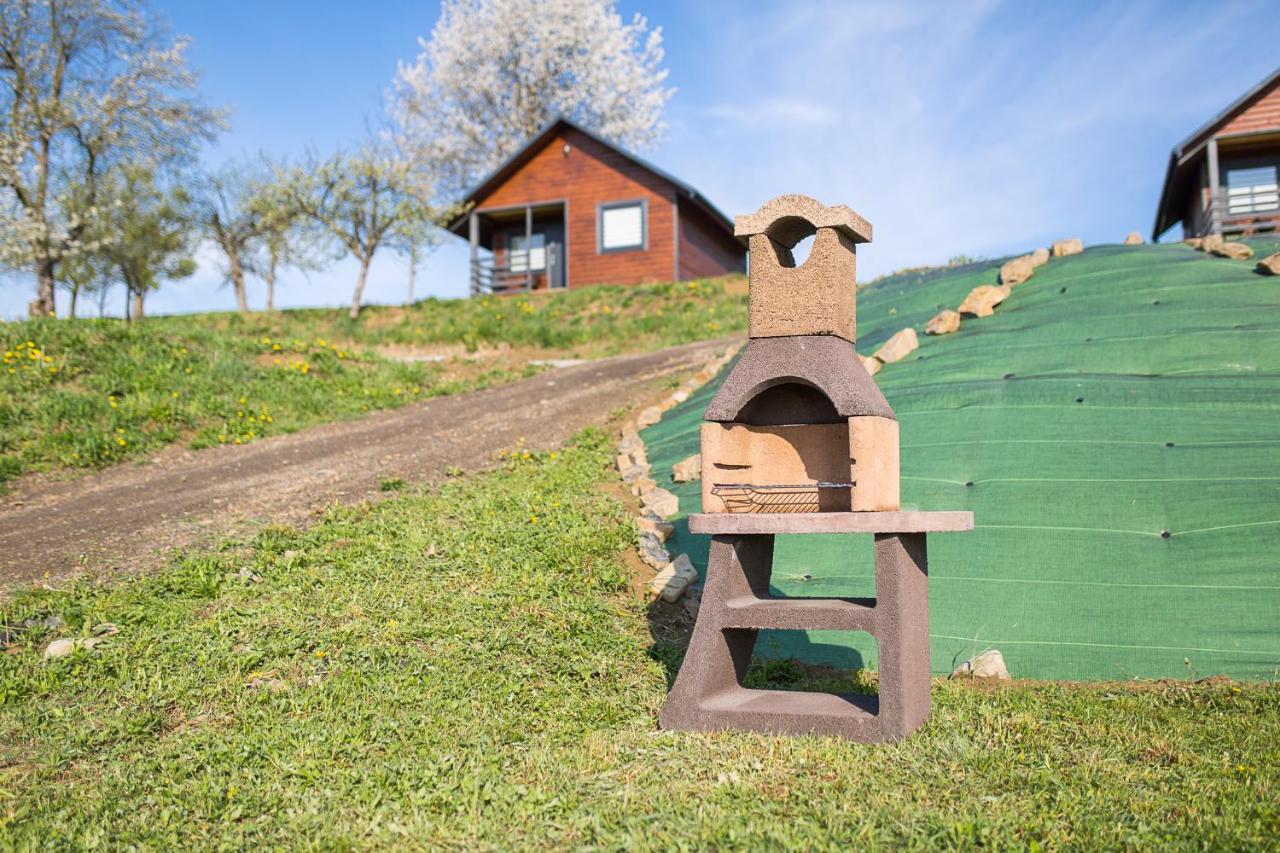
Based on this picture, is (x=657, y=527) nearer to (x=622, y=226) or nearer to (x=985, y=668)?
(x=985, y=668)

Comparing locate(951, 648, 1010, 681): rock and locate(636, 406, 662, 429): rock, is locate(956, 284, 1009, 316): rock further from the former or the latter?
locate(951, 648, 1010, 681): rock

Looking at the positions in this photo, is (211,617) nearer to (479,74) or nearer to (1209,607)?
(1209,607)

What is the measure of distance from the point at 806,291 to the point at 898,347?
4.76 meters

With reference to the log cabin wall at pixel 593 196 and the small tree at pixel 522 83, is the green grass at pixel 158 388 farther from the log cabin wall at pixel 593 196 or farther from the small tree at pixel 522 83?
the small tree at pixel 522 83

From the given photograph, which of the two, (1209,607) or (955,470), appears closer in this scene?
→ (1209,607)

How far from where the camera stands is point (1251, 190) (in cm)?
2231

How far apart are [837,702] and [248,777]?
259 cm

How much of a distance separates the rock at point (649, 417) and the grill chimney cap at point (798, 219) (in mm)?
5286

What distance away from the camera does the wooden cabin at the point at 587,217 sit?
87.4 ft

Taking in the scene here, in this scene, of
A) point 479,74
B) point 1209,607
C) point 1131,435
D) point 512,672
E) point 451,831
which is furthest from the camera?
point 479,74

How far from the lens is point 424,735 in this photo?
4727 mm

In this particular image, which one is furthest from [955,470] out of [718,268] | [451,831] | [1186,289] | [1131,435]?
[718,268]

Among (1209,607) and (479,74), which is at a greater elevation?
(479,74)

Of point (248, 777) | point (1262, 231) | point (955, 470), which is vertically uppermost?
point (1262, 231)
